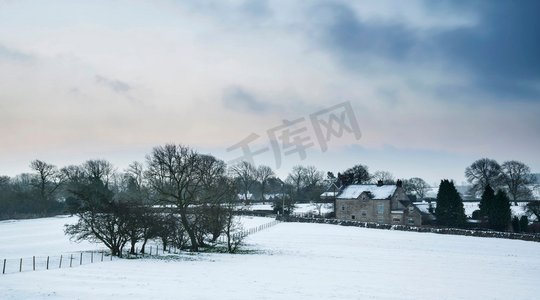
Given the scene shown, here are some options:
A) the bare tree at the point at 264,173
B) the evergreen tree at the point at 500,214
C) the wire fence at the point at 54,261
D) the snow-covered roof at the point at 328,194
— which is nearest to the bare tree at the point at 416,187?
the snow-covered roof at the point at 328,194

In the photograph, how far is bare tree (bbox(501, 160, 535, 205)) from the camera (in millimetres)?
105438

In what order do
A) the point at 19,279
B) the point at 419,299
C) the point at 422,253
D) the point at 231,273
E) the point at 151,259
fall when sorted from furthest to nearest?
the point at 422,253 → the point at 151,259 → the point at 231,273 → the point at 19,279 → the point at 419,299

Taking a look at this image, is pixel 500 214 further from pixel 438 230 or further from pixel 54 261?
pixel 54 261

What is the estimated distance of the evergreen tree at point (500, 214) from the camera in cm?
6681

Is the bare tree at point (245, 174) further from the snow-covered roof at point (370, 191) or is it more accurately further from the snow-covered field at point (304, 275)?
the snow-covered field at point (304, 275)

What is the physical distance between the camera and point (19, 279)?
22.6 meters

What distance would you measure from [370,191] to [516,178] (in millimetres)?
49566

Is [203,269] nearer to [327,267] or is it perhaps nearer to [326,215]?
[327,267]

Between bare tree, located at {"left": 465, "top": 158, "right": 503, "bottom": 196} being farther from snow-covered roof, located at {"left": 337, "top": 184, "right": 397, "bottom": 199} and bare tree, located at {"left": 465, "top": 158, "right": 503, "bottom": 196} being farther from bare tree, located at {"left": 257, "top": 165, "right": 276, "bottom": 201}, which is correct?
bare tree, located at {"left": 257, "top": 165, "right": 276, "bottom": 201}

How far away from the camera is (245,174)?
489 feet

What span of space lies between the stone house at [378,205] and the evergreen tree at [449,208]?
4641mm

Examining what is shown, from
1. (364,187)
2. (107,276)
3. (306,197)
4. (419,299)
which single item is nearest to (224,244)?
(107,276)

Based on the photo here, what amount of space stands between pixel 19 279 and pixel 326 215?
71047 mm

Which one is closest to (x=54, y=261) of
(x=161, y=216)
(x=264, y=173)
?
(x=161, y=216)
